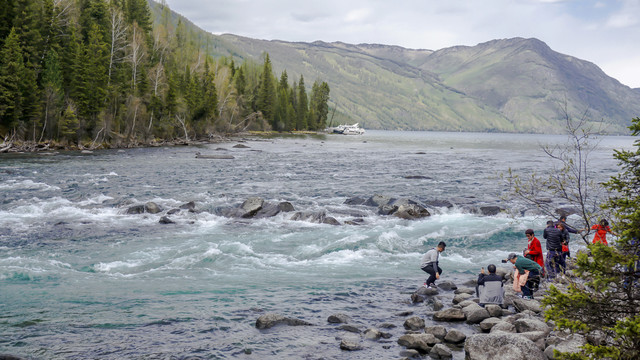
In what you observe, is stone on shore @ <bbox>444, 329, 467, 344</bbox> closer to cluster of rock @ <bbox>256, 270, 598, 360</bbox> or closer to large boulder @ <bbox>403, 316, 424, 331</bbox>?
cluster of rock @ <bbox>256, 270, 598, 360</bbox>

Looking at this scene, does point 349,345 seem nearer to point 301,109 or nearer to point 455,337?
point 455,337

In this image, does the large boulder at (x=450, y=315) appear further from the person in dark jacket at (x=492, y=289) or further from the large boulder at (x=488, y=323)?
the person in dark jacket at (x=492, y=289)

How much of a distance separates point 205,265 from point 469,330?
10714 mm

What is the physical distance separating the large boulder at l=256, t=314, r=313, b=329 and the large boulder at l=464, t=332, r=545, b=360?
15.1 feet

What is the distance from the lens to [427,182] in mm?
44031

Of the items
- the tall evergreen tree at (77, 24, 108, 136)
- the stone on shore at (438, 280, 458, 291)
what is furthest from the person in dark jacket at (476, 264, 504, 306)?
the tall evergreen tree at (77, 24, 108, 136)

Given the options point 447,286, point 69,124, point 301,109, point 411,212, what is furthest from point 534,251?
point 301,109

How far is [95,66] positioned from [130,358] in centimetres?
6917

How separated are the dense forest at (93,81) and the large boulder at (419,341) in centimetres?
5979

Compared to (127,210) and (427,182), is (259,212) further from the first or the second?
(427,182)

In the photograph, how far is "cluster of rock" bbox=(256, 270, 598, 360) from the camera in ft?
33.9

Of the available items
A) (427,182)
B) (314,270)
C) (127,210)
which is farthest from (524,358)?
(427,182)

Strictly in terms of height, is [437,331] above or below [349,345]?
above

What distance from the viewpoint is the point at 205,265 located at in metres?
18.3
